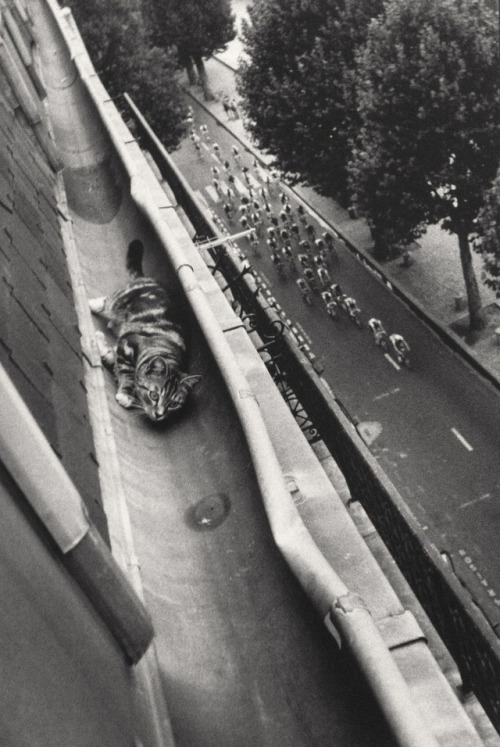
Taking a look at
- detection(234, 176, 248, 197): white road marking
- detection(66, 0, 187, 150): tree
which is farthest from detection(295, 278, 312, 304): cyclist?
detection(234, 176, 248, 197): white road marking

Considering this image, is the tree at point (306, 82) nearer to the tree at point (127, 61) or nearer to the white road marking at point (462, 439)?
the tree at point (127, 61)

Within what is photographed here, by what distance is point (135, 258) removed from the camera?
1306 centimetres

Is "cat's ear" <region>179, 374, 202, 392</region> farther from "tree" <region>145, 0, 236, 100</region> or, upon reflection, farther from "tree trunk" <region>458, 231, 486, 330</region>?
"tree" <region>145, 0, 236, 100</region>

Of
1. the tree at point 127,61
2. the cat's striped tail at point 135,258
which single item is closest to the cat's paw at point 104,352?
the cat's striped tail at point 135,258

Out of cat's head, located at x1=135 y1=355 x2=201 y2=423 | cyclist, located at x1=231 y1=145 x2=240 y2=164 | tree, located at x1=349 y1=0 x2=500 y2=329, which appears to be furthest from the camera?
cyclist, located at x1=231 y1=145 x2=240 y2=164

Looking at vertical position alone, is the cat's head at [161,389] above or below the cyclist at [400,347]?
above

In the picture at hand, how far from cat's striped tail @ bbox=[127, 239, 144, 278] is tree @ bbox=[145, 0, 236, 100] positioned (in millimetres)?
42208

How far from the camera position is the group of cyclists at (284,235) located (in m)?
30.7

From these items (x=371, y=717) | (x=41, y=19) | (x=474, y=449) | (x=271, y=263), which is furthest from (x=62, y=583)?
(x=271, y=263)

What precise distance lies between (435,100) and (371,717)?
2174 cm

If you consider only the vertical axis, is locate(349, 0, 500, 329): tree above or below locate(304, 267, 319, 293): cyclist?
above

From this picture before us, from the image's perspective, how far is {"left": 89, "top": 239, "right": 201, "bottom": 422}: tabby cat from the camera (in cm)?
908

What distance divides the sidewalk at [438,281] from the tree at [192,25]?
16.4m

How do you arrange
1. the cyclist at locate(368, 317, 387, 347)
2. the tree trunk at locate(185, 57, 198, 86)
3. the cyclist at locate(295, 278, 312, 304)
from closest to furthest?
the cyclist at locate(368, 317, 387, 347)
the cyclist at locate(295, 278, 312, 304)
the tree trunk at locate(185, 57, 198, 86)
